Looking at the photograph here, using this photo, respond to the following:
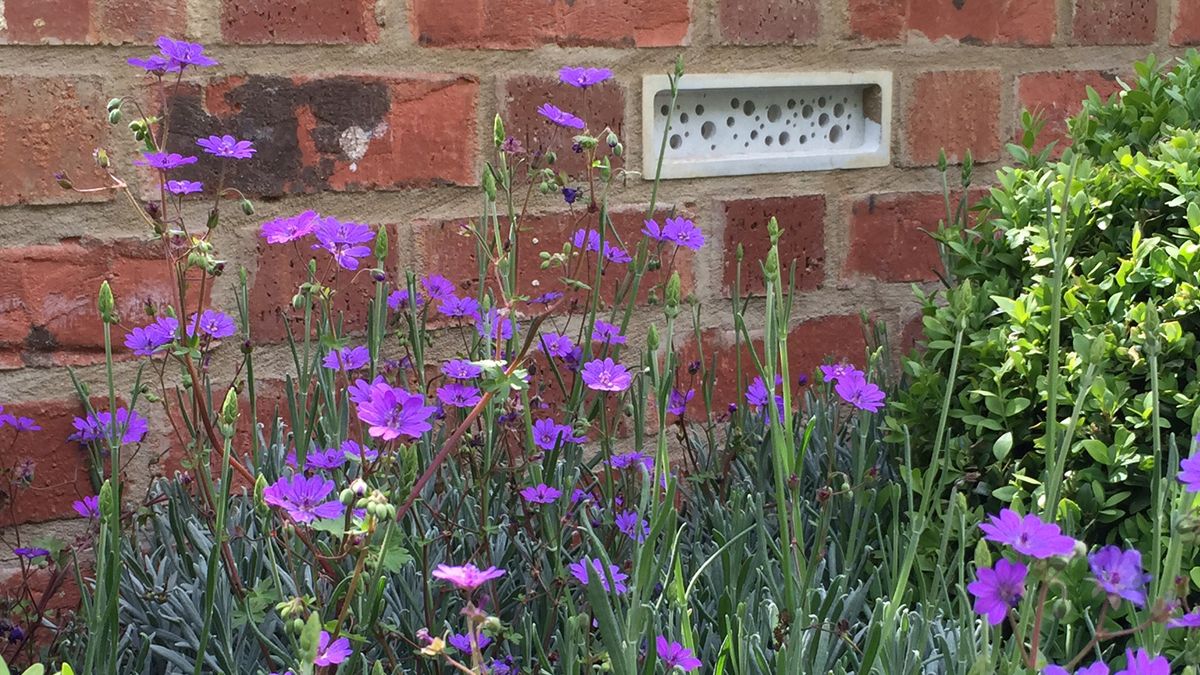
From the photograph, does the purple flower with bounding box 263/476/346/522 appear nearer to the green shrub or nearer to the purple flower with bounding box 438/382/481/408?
the purple flower with bounding box 438/382/481/408

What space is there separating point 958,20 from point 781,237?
37 centimetres

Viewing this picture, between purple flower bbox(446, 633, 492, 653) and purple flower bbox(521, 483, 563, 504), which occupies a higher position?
purple flower bbox(521, 483, 563, 504)

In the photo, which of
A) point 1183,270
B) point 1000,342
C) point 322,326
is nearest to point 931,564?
point 1000,342

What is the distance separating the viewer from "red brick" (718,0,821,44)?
1.46 m

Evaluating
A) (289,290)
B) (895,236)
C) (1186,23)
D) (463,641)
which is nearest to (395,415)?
(463,641)

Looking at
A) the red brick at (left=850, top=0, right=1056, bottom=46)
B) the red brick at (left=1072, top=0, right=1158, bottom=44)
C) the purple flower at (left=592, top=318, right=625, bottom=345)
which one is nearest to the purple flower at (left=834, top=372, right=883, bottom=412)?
the purple flower at (left=592, top=318, right=625, bottom=345)

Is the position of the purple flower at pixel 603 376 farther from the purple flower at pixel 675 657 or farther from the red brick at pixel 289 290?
the red brick at pixel 289 290

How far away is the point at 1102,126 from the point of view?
1268mm

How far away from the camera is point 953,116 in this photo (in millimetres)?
1620

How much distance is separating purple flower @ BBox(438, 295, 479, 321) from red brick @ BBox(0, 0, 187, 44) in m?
0.35

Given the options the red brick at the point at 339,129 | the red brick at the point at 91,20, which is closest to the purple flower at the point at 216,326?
the red brick at the point at 339,129

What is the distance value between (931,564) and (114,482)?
692 millimetres

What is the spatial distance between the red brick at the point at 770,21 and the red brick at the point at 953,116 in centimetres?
17

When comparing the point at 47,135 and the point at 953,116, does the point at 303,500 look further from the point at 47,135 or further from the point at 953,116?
the point at 953,116
